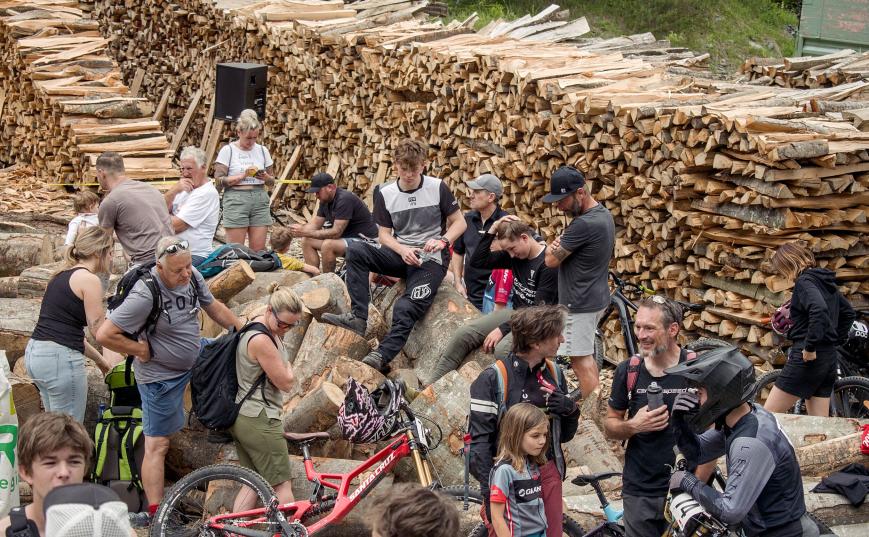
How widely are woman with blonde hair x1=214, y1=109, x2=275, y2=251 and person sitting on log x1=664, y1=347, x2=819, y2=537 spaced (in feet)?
23.7

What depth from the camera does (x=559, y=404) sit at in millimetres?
5453

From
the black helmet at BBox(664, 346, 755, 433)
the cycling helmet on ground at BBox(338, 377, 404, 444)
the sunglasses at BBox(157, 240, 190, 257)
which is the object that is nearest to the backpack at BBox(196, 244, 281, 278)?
the sunglasses at BBox(157, 240, 190, 257)

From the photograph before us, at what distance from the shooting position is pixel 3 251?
1130 cm

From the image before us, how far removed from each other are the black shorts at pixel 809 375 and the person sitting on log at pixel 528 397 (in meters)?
2.56

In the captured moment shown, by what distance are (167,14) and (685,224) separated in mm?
13674

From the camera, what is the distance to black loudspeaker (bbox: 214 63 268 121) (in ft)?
48.2

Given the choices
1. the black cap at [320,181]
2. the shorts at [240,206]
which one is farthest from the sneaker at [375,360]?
the shorts at [240,206]

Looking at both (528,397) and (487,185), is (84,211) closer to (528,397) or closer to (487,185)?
(487,185)

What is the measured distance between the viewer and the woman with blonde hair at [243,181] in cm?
1125

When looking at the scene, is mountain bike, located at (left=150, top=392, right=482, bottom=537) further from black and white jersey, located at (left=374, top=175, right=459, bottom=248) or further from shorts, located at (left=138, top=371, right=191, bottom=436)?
black and white jersey, located at (left=374, top=175, right=459, bottom=248)

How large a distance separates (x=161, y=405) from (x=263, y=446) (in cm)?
74

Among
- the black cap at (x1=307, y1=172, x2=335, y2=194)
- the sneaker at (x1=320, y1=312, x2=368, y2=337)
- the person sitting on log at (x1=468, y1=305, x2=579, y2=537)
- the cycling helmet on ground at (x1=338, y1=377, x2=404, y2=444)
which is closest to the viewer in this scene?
the person sitting on log at (x1=468, y1=305, x2=579, y2=537)

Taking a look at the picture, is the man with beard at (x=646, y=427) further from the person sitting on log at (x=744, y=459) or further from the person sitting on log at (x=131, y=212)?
the person sitting on log at (x=131, y=212)

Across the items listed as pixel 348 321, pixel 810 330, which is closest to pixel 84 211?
pixel 348 321
